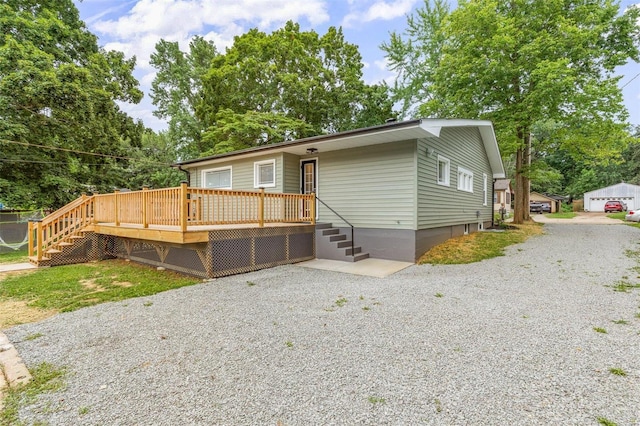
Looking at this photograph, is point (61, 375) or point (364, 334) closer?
point (61, 375)

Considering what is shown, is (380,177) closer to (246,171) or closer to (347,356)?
(246,171)

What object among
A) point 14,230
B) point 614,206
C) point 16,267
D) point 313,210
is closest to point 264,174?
point 313,210

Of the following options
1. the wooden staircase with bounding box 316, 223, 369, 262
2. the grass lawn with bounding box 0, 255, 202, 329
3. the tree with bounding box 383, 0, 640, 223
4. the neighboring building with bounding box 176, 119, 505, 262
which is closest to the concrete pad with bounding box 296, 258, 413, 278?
the wooden staircase with bounding box 316, 223, 369, 262

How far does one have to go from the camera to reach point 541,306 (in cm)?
453

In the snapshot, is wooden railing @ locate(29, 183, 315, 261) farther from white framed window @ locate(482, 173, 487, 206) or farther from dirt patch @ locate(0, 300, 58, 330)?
white framed window @ locate(482, 173, 487, 206)

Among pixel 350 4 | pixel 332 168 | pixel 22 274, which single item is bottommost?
pixel 22 274

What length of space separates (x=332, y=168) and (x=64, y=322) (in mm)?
7278

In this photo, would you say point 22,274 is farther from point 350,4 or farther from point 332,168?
point 350,4

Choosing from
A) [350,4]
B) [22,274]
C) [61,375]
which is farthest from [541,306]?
[350,4]

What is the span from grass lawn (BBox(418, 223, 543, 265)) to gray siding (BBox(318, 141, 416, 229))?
135cm

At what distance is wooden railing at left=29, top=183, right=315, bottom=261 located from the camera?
20.8ft

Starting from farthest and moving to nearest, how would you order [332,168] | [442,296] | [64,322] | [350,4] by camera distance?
1. [350,4]
2. [332,168]
3. [442,296]
4. [64,322]

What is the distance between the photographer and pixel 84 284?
619 centimetres

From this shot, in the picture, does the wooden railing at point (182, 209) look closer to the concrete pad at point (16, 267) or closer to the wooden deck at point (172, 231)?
the wooden deck at point (172, 231)
